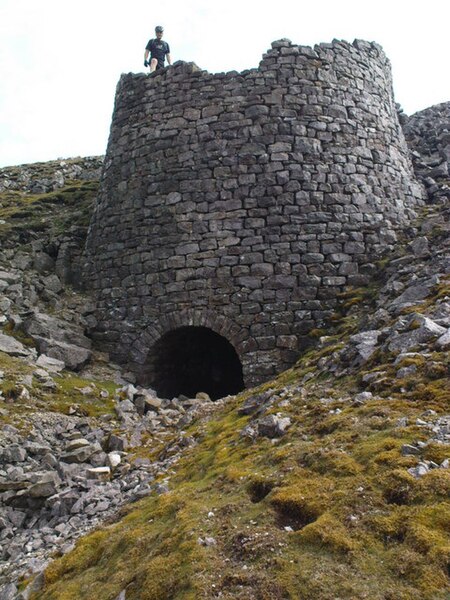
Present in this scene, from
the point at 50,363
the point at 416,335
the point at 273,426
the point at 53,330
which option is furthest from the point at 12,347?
the point at 416,335

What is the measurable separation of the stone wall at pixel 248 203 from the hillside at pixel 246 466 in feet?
3.45

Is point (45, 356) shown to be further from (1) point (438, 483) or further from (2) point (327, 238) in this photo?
(1) point (438, 483)

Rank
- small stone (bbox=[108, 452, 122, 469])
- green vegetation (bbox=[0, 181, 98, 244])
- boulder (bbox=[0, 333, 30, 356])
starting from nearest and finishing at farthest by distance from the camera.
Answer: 1. small stone (bbox=[108, 452, 122, 469])
2. boulder (bbox=[0, 333, 30, 356])
3. green vegetation (bbox=[0, 181, 98, 244])

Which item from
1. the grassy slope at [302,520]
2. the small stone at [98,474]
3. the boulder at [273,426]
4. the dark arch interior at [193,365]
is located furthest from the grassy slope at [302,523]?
the dark arch interior at [193,365]

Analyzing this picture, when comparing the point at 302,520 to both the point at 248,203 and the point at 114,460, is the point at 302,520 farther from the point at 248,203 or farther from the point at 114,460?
the point at 248,203

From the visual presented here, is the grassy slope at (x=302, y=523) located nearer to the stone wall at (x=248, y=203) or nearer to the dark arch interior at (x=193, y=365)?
the stone wall at (x=248, y=203)

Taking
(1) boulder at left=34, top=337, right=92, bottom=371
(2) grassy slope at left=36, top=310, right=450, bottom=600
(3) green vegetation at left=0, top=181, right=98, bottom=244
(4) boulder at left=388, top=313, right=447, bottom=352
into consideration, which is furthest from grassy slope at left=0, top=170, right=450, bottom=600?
(3) green vegetation at left=0, top=181, right=98, bottom=244

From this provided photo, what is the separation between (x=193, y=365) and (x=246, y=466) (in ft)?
34.6

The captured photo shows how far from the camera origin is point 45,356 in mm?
13117

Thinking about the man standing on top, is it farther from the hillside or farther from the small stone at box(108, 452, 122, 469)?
the small stone at box(108, 452, 122, 469)

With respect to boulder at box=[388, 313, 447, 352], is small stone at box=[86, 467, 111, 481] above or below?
below

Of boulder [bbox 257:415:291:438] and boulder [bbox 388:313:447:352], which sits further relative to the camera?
boulder [bbox 388:313:447:352]

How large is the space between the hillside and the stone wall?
1.05 m

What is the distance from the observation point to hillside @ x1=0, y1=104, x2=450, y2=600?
428 cm
